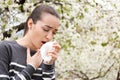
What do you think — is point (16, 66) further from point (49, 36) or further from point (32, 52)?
point (49, 36)

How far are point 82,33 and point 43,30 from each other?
21.6 ft

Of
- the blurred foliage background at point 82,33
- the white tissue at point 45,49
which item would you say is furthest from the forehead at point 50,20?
the blurred foliage background at point 82,33

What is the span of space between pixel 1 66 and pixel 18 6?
426 centimetres

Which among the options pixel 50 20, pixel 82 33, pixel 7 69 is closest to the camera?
pixel 7 69

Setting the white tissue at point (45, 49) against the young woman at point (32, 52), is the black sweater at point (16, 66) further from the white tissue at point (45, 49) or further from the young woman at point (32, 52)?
the white tissue at point (45, 49)

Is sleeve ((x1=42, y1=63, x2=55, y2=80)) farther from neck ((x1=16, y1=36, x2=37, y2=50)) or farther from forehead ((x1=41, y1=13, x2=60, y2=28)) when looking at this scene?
forehead ((x1=41, y1=13, x2=60, y2=28))

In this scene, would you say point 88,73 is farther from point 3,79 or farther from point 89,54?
point 3,79

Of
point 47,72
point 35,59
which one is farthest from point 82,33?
point 35,59

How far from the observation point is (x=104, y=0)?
7.64 m

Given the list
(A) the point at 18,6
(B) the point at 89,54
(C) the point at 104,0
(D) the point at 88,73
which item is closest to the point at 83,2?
(C) the point at 104,0

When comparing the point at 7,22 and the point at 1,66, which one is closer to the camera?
the point at 1,66

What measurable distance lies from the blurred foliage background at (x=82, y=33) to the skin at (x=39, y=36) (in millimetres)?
2229

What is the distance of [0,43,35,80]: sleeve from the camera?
2.12 m

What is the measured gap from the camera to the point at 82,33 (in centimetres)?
880
